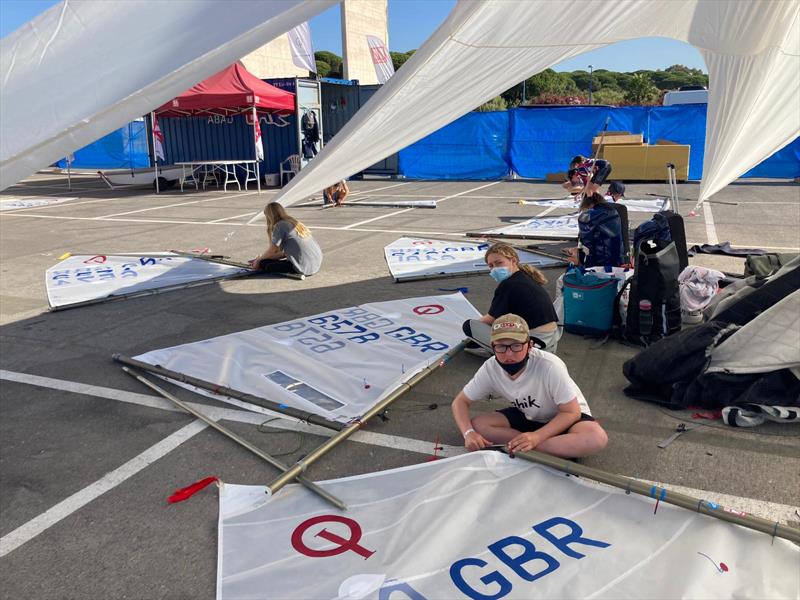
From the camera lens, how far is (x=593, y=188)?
22.8ft

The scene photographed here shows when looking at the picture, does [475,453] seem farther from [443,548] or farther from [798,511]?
[798,511]

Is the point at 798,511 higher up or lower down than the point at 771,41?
lower down

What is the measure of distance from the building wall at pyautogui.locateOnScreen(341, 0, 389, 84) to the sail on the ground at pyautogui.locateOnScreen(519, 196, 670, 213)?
91.6 ft

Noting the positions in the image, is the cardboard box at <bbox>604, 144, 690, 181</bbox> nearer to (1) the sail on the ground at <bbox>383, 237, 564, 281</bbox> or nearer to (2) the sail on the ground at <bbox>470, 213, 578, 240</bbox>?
(2) the sail on the ground at <bbox>470, 213, 578, 240</bbox>

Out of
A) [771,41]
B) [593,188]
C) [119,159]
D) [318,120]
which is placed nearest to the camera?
[771,41]

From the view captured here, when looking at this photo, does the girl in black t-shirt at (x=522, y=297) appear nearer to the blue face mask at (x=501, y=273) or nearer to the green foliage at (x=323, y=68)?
the blue face mask at (x=501, y=273)

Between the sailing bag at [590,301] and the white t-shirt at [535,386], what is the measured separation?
2.27m

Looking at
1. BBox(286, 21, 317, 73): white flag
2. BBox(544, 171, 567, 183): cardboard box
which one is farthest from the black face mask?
BBox(286, 21, 317, 73): white flag

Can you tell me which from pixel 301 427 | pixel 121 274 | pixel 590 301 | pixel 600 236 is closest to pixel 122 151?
pixel 121 274

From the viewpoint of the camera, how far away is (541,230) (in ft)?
38.8

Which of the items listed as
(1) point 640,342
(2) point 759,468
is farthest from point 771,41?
(2) point 759,468

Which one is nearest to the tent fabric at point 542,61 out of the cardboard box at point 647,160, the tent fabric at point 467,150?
the cardboard box at point 647,160

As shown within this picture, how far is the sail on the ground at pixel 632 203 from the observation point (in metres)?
14.7

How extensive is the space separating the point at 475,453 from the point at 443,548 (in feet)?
2.63
